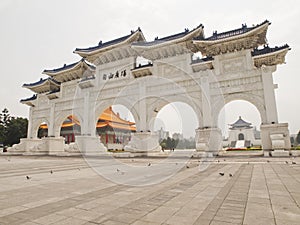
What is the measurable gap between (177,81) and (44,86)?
72.9 ft

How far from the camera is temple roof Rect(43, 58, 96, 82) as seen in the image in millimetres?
28477

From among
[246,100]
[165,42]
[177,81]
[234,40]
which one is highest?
[165,42]

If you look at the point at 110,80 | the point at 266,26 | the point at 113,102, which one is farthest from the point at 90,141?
the point at 266,26

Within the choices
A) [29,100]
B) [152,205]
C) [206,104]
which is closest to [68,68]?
[29,100]

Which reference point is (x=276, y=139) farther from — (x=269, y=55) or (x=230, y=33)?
(x=230, y=33)

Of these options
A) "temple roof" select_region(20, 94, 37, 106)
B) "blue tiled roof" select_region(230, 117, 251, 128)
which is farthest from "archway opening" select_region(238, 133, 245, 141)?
"temple roof" select_region(20, 94, 37, 106)

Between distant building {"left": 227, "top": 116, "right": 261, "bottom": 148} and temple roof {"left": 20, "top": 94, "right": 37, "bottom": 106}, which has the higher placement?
temple roof {"left": 20, "top": 94, "right": 37, "bottom": 106}

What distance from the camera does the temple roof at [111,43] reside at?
79.5ft

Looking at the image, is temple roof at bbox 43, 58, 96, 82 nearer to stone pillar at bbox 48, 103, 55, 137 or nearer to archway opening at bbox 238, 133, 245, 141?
stone pillar at bbox 48, 103, 55, 137

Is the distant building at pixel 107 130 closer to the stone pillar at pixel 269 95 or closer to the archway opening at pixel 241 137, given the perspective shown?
the stone pillar at pixel 269 95

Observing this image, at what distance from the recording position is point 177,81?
21438 millimetres

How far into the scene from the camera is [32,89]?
1329 inches

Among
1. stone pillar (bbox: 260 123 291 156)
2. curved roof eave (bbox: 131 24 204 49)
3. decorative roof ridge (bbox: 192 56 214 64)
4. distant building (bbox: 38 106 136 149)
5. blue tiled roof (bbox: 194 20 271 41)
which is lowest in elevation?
stone pillar (bbox: 260 123 291 156)

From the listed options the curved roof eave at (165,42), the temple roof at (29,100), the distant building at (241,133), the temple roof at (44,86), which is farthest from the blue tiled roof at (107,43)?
the distant building at (241,133)
